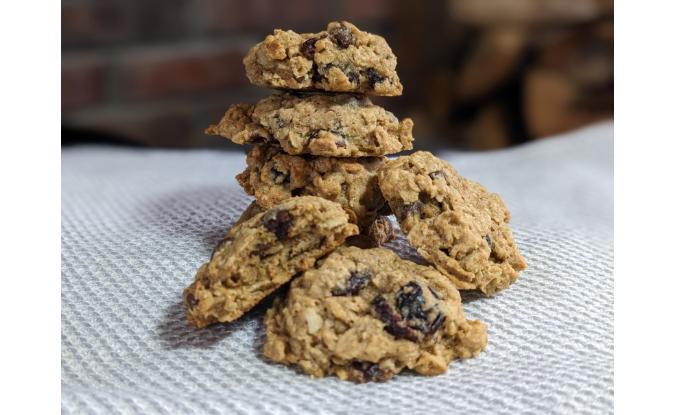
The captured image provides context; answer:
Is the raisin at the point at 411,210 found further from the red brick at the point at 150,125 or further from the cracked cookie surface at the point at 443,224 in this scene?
the red brick at the point at 150,125

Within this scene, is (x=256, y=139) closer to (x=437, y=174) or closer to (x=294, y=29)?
(x=437, y=174)

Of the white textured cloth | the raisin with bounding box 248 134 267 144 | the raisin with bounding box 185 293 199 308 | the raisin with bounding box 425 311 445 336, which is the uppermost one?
the raisin with bounding box 248 134 267 144

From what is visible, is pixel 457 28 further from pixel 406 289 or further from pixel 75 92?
pixel 406 289

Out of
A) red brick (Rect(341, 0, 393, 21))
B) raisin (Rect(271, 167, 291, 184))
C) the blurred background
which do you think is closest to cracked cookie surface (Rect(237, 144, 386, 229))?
raisin (Rect(271, 167, 291, 184))

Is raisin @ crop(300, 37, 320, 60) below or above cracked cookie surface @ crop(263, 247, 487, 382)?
above

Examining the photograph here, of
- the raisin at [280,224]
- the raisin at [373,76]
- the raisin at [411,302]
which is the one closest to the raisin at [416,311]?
the raisin at [411,302]

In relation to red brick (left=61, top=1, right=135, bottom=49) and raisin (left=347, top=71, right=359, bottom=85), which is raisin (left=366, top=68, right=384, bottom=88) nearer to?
raisin (left=347, top=71, right=359, bottom=85)

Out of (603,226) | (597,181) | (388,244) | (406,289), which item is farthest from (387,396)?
(597,181)

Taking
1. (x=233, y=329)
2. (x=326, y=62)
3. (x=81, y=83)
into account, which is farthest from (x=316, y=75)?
(x=81, y=83)
